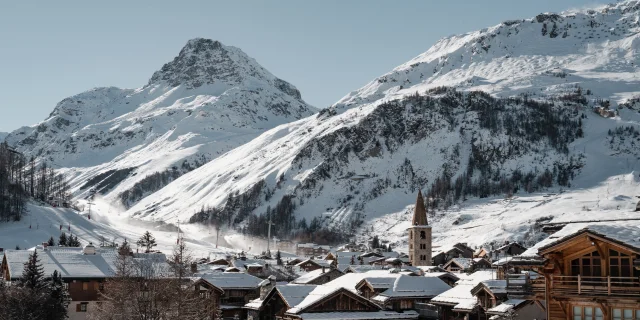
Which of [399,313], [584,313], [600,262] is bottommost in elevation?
[399,313]

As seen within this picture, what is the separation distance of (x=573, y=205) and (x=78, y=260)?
137m

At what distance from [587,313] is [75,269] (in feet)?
176

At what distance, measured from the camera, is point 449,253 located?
142 metres

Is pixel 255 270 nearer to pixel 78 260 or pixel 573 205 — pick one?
pixel 78 260

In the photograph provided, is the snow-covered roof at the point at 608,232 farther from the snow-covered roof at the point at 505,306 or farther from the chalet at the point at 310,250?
the chalet at the point at 310,250

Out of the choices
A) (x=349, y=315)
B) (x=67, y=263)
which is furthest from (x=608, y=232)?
(x=67, y=263)

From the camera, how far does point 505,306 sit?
174 feet

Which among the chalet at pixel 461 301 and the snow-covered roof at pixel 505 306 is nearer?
the snow-covered roof at pixel 505 306

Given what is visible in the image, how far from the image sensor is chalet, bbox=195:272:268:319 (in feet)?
255

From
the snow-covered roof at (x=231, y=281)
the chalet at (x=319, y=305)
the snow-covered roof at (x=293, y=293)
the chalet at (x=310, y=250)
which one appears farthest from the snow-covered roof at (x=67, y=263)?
the chalet at (x=310, y=250)

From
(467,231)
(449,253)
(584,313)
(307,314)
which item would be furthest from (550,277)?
(467,231)

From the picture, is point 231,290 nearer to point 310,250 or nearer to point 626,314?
point 626,314

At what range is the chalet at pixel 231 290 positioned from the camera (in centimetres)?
7788

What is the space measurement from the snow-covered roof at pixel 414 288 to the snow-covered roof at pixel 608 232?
36.6m
